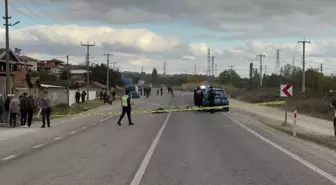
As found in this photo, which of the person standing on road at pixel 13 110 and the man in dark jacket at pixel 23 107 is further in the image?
the man in dark jacket at pixel 23 107

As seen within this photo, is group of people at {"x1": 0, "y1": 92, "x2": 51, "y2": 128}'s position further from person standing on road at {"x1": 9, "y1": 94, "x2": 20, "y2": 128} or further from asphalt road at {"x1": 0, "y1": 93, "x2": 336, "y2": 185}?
asphalt road at {"x1": 0, "y1": 93, "x2": 336, "y2": 185}

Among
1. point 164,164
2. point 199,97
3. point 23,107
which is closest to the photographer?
point 164,164

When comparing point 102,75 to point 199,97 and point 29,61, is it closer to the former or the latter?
point 29,61

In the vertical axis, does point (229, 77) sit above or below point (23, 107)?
above

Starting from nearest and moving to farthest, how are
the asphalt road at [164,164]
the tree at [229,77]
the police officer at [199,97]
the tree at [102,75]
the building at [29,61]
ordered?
the asphalt road at [164,164] < the police officer at [199,97] < the building at [29,61] < the tree at [102,75] < the tree at [229,77]

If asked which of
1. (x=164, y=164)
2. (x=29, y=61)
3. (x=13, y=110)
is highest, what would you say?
(x=29, y=61)

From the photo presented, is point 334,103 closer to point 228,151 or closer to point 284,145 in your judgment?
point 284,145

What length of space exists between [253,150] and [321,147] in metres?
3.06

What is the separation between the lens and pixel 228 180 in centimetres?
909

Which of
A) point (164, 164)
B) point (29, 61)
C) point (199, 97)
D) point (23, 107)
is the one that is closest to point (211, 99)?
point (199, 97)

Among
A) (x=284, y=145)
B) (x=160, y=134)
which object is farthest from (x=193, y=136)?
(x=284, y=145)

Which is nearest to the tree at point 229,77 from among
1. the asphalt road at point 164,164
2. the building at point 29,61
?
the building at point 29,61

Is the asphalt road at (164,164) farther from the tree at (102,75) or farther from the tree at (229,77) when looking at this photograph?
the tree at (229,77)

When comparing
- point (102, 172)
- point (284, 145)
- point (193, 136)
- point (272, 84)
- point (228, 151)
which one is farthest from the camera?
point (272, 84)
